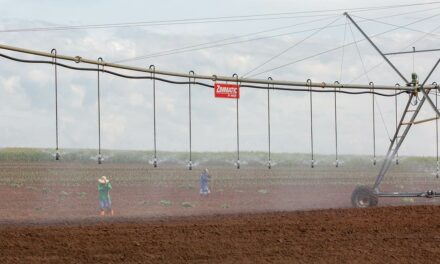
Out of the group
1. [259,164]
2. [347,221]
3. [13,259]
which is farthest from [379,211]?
[259,164]

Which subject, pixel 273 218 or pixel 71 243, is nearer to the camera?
pixel 71 243

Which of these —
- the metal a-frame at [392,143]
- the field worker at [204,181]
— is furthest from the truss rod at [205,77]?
the field worker at [204,181]

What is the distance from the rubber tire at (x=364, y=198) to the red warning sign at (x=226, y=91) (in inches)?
277

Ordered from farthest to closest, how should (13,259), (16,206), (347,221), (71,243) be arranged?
(16,206) → (347,221) → (71,243) → (13,259)

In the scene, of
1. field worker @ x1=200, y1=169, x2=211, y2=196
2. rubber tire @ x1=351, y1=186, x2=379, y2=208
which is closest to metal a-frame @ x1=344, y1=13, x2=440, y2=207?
rubber tire @ x1=351, y1=186, x2=379, y2=208

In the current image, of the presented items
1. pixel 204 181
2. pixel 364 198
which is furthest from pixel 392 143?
pixel 204 181

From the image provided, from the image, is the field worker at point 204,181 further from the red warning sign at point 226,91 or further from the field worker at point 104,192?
the red warning sign at point 226,91

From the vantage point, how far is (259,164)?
119938 millimetres

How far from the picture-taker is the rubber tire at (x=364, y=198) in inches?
1163

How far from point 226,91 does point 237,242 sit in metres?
7.18

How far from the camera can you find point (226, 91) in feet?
80.9

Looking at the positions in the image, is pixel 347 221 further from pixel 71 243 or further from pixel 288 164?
pixel 288 164

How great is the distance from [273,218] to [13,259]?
8.15 m

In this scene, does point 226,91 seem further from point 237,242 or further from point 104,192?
point 104,192
